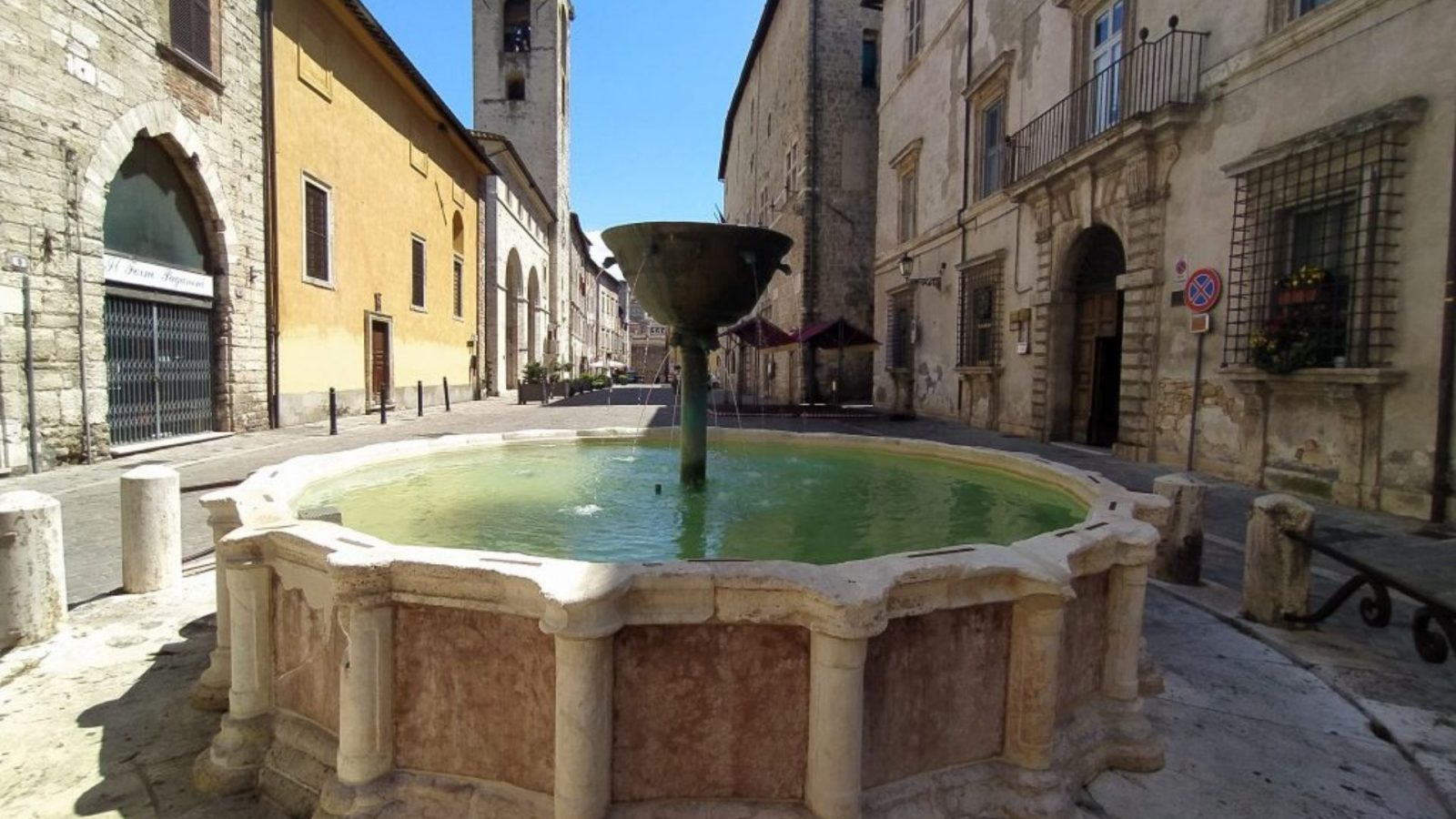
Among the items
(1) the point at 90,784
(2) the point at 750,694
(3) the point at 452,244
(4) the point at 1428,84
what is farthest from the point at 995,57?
(3) the point at 452,244

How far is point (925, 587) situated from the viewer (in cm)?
199

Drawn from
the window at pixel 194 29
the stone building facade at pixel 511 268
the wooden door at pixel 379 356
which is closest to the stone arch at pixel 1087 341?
the window at pixel 194 29

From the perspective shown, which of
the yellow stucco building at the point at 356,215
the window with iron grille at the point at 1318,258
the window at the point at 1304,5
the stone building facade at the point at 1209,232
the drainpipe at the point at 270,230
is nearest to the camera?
the stone building facade at the point at 1209,232

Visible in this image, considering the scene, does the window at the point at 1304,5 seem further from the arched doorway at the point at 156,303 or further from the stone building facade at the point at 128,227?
the arched doorway at the point at 156,303

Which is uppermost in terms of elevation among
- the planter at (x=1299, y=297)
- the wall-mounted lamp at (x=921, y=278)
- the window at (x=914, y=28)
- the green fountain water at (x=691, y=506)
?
the window at (x=914, y=28)

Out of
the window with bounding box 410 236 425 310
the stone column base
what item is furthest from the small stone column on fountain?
the window with bounding box 410 236 425 310

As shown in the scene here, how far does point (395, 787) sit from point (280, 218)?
523 inches

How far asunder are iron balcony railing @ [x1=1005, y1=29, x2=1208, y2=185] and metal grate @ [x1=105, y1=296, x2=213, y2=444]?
13.5 metres

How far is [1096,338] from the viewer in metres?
11.1

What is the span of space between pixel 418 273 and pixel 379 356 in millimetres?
3645

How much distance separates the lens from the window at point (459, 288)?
22812mm

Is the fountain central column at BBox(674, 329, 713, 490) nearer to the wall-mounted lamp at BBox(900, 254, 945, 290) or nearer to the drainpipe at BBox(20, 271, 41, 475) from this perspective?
the drainpipe at BBox(20, 271, 41, 475)

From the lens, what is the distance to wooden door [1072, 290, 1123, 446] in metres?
10.9

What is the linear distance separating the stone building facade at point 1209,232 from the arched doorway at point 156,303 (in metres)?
13.3
